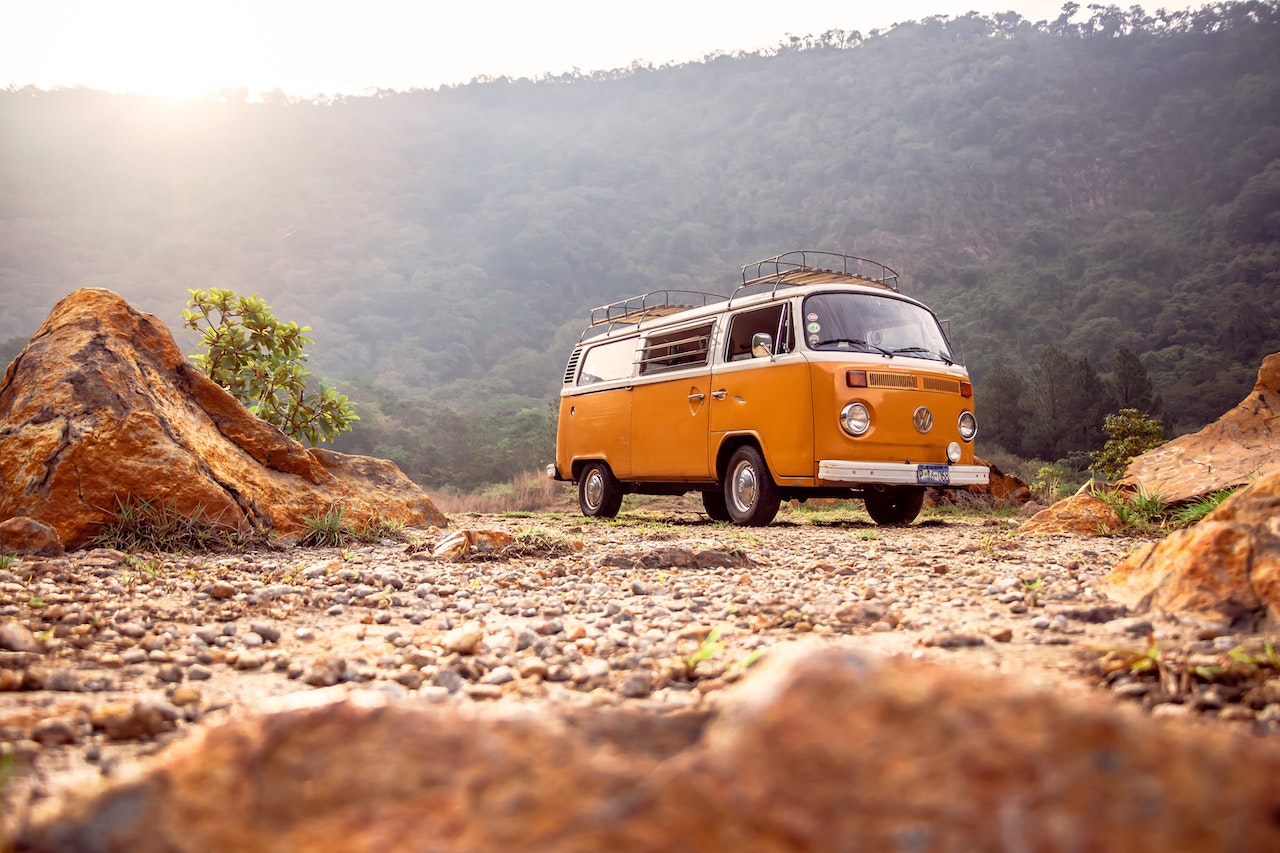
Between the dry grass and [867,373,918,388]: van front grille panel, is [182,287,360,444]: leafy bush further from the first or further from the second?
the dry grass

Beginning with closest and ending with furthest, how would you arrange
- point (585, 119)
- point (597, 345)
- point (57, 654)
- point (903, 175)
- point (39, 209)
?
point (57, 654), point (597, 345), point (39, 209), point (903, 175), point (585, 119)

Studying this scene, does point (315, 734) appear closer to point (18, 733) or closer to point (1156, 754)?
point (1156, 754)

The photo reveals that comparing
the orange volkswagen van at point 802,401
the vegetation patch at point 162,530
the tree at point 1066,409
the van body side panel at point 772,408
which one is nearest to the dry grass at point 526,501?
the orange volkswagen van at point 802,401

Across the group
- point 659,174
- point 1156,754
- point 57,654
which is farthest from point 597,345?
point 659,174

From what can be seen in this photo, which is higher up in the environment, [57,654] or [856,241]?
[856,241]

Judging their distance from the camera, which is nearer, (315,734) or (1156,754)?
(1156,754)

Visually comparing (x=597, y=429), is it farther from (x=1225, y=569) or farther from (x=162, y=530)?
(x=1225, y=569)

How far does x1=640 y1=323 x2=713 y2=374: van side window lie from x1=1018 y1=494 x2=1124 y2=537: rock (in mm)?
3962

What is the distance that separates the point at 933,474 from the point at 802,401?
1.49 meters

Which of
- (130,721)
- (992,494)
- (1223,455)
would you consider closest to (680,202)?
(992,494)

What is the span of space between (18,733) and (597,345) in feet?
33.0

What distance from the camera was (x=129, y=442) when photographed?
5.79m

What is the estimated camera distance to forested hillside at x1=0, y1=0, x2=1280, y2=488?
4228cm

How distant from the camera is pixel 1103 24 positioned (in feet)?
262
